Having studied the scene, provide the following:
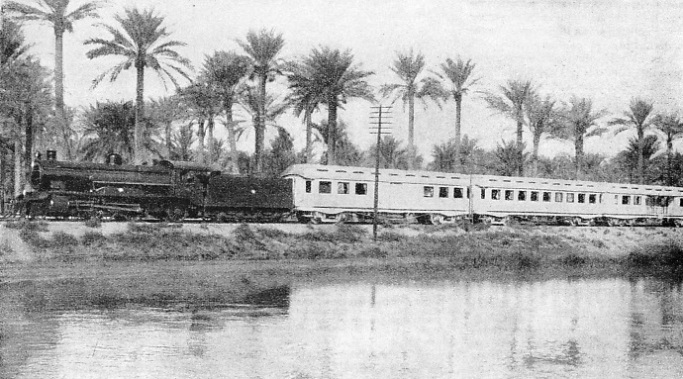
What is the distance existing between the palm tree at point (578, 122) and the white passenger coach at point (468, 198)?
2.53m

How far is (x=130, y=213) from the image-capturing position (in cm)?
2302

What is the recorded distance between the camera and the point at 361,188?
28.8 metres

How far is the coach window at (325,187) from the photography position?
27.9 meters

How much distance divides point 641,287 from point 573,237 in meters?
10.6

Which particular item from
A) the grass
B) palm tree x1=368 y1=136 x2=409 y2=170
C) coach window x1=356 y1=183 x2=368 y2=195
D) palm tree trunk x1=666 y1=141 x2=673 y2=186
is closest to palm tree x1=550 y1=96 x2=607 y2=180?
palm tree trunk x1=666 y1=141 x2=673 y2=186

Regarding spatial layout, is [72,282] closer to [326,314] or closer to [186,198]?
[326,314]

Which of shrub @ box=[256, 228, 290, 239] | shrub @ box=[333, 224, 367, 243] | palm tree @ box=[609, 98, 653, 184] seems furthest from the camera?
palm tree @ box=[609, 98, 653, 184]

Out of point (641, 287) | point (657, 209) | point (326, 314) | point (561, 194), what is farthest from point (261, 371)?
point (657, 209)

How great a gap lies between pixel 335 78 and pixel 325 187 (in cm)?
445

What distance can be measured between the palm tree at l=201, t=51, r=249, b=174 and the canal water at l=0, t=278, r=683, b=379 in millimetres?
13199

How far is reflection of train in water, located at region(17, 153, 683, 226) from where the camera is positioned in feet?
72.0

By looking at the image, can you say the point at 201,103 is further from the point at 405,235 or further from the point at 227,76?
the point at 405,235

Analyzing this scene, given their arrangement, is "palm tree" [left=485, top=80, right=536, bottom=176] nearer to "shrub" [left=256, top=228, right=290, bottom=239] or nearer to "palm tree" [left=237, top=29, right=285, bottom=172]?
"palm tree" [left=237, top=29, right=285, bottom=172]

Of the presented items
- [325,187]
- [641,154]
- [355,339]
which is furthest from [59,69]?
[641,154]
